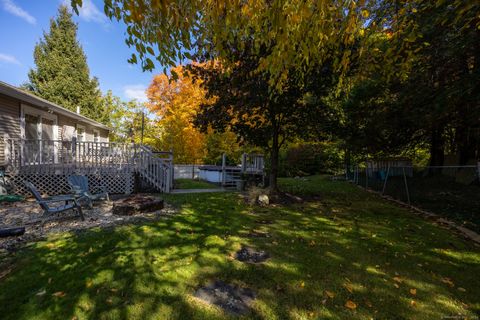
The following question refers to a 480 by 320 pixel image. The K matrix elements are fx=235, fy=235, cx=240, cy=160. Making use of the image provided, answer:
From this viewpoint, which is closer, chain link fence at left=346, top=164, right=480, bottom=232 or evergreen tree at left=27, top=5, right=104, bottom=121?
chain link fence at left=346, top=164, right=480, bottom=232

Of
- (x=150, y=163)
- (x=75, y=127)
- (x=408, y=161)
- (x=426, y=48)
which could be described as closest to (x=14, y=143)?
(x=150, y=163)

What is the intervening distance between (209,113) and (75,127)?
10674mm

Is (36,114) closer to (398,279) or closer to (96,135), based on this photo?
(96,135)

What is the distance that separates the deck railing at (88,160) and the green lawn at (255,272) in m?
4.48

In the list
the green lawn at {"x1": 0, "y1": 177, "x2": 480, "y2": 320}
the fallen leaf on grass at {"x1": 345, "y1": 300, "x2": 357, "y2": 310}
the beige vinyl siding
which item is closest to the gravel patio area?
the green lawn at {"x1": 0, "y1": 177, "x2": 480, "y2": 320}

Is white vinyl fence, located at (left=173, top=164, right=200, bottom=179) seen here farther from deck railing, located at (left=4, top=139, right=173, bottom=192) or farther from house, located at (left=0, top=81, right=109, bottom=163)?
deck railing, located at (left=4, top=139, right=173, bottom=192)

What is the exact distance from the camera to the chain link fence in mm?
6496

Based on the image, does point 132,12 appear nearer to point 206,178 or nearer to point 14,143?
point 14,143

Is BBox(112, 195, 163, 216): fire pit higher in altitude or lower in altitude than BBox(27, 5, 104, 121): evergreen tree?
lower

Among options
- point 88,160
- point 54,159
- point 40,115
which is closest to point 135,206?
point 88,160

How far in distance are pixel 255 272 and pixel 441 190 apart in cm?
949

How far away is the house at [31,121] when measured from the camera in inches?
340

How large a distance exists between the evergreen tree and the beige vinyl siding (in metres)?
17.8

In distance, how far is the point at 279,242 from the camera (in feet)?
14.3
